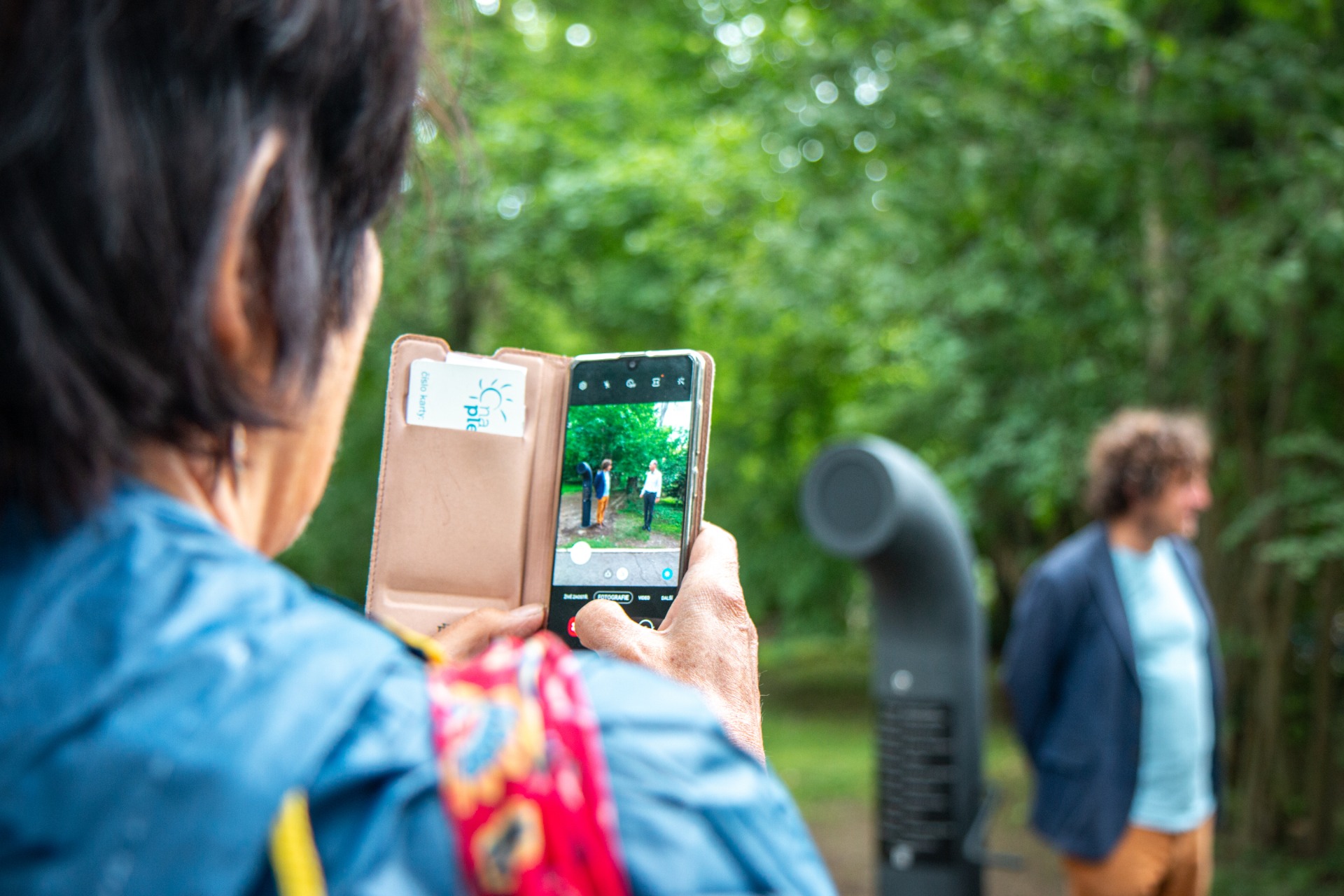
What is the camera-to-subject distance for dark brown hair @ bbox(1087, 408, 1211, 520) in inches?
177

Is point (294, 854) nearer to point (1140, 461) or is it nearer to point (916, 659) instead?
point (916, 659)

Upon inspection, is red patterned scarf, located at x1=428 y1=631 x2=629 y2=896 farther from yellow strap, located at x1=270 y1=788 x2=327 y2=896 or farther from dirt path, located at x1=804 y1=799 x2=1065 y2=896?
dirt path, located at x1=804 y1=799 x2=1065 y2=896

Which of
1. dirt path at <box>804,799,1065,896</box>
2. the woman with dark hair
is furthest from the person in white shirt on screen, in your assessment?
dirt path at <box>804,799,1065,896</box>

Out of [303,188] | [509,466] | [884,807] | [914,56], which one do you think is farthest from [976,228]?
[303,188]

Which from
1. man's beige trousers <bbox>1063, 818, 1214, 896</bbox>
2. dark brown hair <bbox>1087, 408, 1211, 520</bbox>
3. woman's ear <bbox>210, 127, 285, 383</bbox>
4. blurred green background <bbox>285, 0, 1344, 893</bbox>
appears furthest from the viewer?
blurred green background <bbox>285, 0, 1344, 893</bbox>

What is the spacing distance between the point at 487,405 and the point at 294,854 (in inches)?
30.7

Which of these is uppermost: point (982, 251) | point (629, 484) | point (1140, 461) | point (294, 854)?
point (982, 251)

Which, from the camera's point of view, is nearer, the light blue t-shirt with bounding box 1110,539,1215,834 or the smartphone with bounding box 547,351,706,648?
the smartphone with bounding box 547,351,706,648

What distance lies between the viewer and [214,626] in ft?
2.26

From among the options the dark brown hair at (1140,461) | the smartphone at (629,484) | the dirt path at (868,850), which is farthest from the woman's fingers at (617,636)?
the dirt path at (868,850)

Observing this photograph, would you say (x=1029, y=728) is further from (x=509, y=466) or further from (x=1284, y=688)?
(x=1284, y=688)

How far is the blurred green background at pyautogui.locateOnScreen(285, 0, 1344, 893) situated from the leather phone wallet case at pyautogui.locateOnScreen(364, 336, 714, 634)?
5.75ft

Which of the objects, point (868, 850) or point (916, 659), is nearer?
point (916, 659)

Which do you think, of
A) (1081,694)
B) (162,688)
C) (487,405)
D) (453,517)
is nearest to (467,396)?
(487,405)
